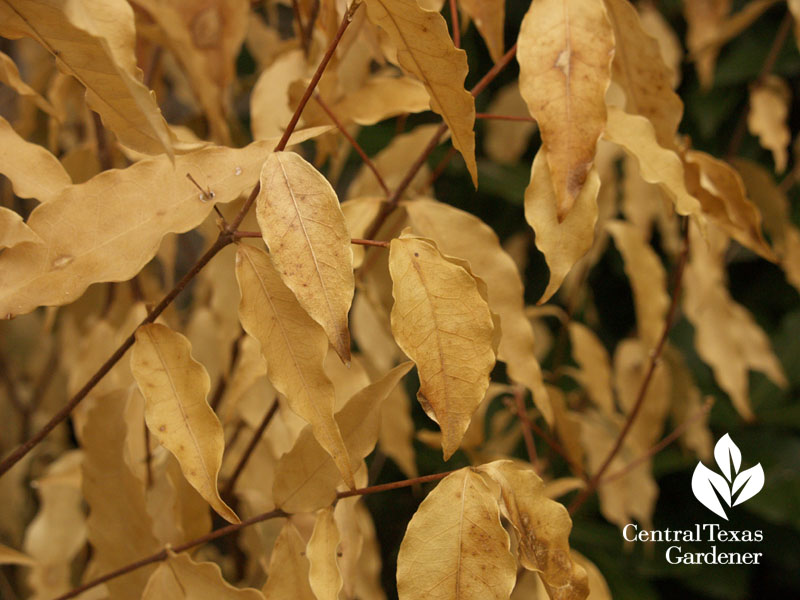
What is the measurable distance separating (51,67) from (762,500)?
98 cm

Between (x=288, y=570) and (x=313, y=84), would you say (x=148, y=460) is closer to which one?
(x=288, y=570)

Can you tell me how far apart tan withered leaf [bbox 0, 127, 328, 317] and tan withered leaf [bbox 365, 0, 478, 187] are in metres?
0.09

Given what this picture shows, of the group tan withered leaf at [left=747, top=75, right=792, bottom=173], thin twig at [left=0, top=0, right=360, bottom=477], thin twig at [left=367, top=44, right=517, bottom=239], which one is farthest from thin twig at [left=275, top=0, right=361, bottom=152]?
tan withered leaf at [left=747, top=75, right=792, bottom=173]

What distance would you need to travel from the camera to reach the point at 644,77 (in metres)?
0.48

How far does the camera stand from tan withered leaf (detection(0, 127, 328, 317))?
363 mm

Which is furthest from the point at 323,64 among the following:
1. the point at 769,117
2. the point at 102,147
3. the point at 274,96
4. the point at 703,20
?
the point at 703,20

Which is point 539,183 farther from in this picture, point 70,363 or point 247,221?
point 70,363

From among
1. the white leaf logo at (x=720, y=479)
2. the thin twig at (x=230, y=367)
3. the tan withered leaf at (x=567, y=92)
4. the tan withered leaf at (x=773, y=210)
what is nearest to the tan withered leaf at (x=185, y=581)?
the thin twig at (x=230, y=367)

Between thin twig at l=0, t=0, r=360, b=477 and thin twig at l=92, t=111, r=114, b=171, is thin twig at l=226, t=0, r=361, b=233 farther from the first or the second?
thin twig at l=92, t=111, r=114, b=171

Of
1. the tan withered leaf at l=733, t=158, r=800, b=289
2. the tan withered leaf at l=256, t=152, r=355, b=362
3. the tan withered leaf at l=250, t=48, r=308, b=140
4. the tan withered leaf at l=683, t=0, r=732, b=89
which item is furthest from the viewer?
the tan withered leaf at l=683, t=0, r=732, b=89

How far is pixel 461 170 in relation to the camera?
3.77ft

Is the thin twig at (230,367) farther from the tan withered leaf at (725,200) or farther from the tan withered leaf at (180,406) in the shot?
the tan withered leaf at (725,200)

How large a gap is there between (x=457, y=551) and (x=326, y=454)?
0.10 meters

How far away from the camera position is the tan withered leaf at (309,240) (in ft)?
1.12
